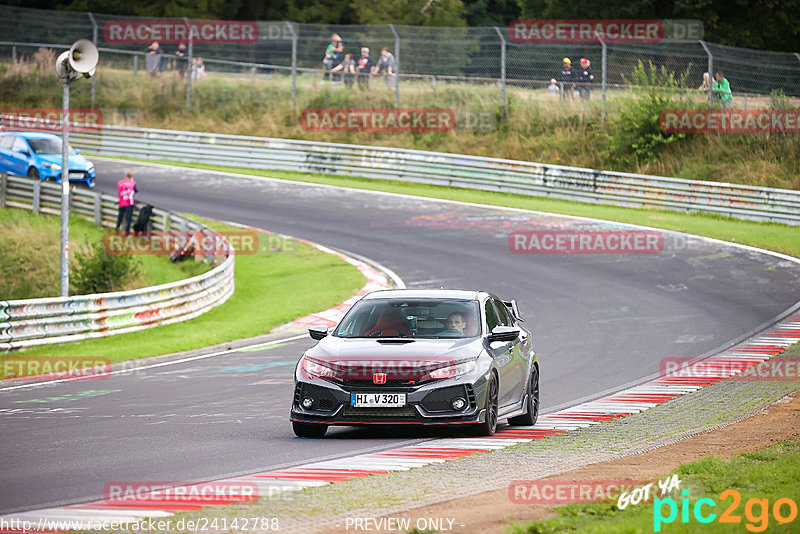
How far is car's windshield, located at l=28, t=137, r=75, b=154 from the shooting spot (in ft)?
117

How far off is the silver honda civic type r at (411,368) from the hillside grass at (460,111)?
23584 mm

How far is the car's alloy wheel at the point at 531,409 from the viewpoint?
12344mm

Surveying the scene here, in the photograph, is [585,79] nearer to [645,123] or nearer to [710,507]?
[645,123]

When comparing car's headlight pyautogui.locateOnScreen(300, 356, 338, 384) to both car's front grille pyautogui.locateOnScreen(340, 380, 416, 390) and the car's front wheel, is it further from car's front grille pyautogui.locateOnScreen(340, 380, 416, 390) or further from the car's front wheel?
the car's front wheel

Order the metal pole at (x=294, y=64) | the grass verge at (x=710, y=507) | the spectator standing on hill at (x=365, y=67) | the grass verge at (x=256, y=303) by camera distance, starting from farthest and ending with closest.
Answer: the metal pole at (x=294, y=64), the spectator standing on hill at (x=365, y=67), the grass verge at (x=256, y=303), the grass verge at (x=710, y=507)

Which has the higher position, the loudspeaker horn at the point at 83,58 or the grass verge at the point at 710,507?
the loudspeaker horn at the point at 83,58

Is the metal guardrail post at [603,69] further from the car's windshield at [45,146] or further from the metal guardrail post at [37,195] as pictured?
the metal guardrail post at [37,195]

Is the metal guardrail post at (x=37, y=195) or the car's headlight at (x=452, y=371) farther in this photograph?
the metal guardrail post at (x=37, y=195)

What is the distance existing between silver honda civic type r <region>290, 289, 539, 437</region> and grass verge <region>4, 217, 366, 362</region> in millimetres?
7388

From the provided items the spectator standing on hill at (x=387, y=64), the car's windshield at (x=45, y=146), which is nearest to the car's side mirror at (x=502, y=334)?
the car's windshield at (x=45, y=146)

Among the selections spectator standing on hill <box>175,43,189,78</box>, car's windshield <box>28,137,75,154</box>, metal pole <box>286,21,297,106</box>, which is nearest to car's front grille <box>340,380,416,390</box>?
car's windshield <box>28,137,75,154</box>

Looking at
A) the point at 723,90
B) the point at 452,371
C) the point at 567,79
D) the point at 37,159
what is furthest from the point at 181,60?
the point at 452,371

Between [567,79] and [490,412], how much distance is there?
92.8ft

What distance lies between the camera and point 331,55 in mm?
41844
